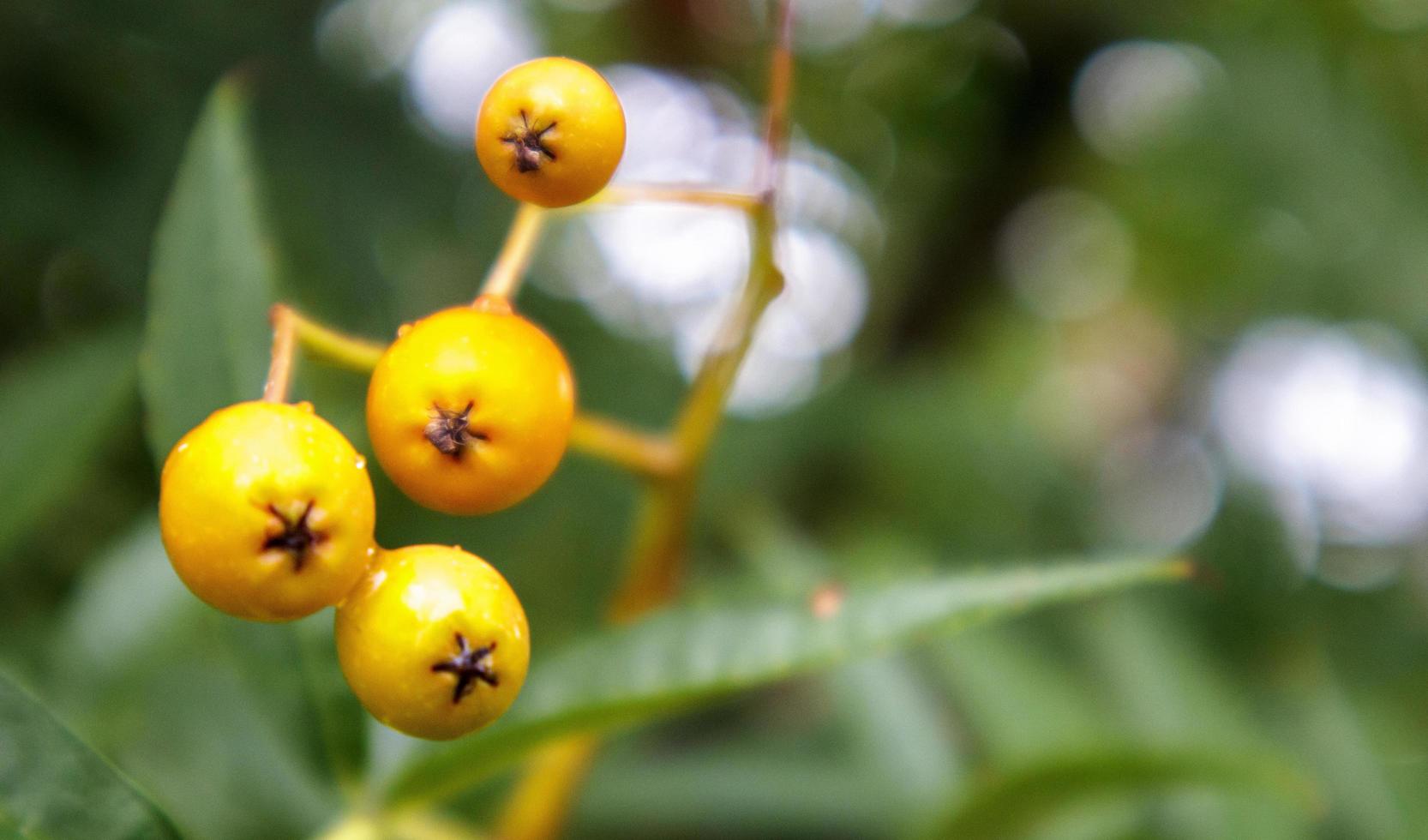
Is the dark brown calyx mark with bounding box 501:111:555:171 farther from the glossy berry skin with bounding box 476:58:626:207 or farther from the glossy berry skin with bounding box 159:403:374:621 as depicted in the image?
the glossy berry skin with bounding box 159:403:374:621

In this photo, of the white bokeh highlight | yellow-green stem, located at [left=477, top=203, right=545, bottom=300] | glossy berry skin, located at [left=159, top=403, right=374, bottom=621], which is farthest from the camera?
the white bokeh highlight

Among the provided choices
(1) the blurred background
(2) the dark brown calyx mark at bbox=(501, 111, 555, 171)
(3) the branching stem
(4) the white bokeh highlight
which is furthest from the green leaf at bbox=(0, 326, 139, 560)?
(4) the white bokeh highlight

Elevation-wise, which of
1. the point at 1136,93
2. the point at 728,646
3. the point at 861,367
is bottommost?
the point at 728,646

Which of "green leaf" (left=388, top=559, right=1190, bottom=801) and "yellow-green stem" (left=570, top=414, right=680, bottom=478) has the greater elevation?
"yellow-green stem" (left=570, top=414, right=680, bottom=478)

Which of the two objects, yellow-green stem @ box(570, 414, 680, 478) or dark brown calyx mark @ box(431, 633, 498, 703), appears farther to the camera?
yellow-green stem @ box(570, 414, 680, 478)

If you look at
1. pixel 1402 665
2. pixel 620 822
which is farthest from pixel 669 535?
pixel 1402 665

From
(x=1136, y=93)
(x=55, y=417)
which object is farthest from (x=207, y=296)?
(x=1136, y=93)

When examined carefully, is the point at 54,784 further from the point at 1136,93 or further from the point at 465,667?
the point at 1136,93
